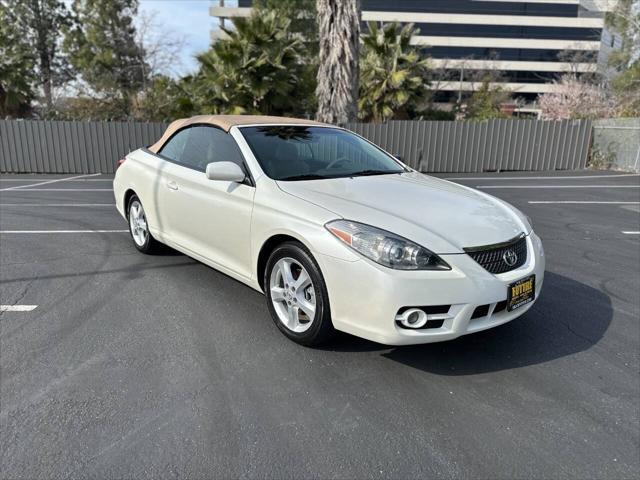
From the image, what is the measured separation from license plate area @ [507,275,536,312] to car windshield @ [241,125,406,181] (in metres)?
1.57

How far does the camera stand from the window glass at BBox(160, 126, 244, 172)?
3906 mm

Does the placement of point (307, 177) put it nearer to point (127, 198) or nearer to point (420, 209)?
point (420, 209)

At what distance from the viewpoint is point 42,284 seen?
4.44m

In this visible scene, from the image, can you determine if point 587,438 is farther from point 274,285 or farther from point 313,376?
point 274,285

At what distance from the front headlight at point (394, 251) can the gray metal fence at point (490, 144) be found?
13542 mm

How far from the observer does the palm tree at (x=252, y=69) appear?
624 inches

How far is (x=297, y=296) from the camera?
317 cm

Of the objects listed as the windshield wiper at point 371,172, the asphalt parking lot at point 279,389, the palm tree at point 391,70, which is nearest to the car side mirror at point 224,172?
the windshield wiper at point 371,172

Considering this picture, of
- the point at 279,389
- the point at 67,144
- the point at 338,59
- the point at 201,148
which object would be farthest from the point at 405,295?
the point at 67,144

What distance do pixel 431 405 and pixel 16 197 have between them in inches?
421

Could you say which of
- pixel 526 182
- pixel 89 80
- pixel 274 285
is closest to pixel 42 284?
pixel 274 285

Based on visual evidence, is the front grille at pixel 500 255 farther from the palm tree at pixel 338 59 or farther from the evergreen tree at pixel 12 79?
the evergreen tree at pixel 12 79

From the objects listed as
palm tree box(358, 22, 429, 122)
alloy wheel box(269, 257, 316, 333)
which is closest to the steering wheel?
alloy wheel box(269, 257, 316, 333)

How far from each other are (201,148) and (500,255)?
2.80 metres
